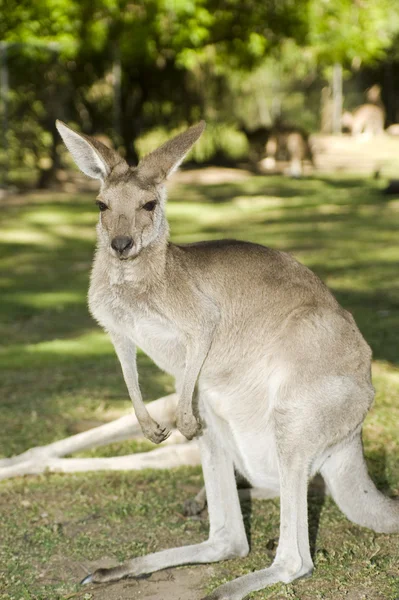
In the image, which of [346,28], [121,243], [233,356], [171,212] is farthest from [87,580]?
[346,28]

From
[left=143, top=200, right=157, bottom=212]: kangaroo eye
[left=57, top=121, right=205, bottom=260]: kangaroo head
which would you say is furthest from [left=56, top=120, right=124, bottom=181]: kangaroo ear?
[left=143, top=200, right=157, bottom=212]: kangaroo eye

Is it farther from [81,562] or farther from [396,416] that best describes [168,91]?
[81,562]

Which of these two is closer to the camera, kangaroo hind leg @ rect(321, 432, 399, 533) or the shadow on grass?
kangaroo hind leg @ rect(321, 432, 399, 533)

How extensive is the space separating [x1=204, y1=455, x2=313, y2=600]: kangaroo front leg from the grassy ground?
6 cm

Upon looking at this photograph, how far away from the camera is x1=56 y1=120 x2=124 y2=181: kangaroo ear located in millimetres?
2619

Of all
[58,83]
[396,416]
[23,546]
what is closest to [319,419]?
[23,546]

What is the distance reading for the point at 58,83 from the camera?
1586 centimetres

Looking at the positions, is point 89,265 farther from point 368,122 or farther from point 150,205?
point 368,122

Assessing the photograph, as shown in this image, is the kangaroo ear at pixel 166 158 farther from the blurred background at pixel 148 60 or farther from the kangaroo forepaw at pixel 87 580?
the blurred background at pixel 148 60

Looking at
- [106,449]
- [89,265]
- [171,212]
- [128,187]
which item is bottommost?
[171,212]

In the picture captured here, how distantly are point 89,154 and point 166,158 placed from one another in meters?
0.23

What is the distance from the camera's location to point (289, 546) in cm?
256

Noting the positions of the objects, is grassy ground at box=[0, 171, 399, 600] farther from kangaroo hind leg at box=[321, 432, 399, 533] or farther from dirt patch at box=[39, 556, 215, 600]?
kangaroo hind leg at box=[321, 432, 399, 533]

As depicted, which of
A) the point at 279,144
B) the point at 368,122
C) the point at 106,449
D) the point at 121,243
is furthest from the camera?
the point at 368,122
